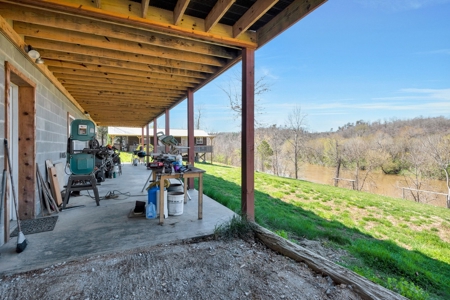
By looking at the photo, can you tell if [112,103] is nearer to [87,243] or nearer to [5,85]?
[5,85]

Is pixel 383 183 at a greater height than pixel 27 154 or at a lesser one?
lesser

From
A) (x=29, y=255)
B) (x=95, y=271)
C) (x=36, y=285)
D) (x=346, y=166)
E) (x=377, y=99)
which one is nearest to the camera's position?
(x=36, y=285)

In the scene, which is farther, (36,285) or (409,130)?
(409,130)

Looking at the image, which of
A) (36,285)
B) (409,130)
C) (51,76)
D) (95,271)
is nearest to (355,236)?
(95,271)

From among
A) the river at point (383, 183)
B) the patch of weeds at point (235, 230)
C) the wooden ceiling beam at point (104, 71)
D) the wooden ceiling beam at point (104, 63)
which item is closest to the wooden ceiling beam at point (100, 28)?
the wooden ceiling beam at point (104, 63)

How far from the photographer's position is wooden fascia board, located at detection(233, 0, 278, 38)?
226 cm

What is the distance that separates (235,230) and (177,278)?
1.02 meters

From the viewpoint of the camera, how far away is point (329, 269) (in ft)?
6.18

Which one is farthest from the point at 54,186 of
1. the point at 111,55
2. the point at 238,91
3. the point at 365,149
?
the point at 365,149

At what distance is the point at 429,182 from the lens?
1424 cm

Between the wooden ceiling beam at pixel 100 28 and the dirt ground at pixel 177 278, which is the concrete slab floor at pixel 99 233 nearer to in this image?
the dirt ground at pixel 177 278

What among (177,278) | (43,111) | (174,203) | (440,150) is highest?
(43,111)

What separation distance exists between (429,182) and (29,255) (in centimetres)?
1945

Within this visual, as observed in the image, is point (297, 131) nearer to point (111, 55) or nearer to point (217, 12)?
point (111, 55)
